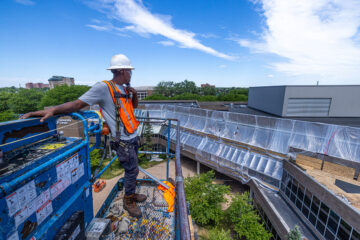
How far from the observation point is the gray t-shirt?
2240 mm

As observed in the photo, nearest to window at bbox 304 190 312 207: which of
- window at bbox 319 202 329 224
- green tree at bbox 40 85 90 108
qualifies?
window at bbox 319 202 329 224

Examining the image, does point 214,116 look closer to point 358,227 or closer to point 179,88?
point 358,227

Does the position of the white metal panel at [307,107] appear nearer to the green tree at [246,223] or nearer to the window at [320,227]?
the green tree at [246,223]

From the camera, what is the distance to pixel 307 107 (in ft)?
78.1

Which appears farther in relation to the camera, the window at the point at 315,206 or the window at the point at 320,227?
the window at the point at 315,206

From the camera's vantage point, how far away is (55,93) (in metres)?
49.8

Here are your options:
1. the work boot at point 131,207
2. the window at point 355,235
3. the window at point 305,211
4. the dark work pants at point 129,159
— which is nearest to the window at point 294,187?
the window at point 305,211

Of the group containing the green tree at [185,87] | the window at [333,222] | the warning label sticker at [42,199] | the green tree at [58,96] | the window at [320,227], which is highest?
the green tree at [185,87]

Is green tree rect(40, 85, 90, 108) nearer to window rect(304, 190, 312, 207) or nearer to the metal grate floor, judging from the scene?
the metal grate floor

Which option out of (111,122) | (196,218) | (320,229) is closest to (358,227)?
(320,229)

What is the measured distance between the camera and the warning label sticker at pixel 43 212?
69.0 inches

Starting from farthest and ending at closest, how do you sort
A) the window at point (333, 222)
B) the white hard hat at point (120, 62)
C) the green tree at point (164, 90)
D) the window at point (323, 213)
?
the green tree at point (164, 90) < the window at point (323, 213) < the window at point (333, 222) < the white hard hat at point (120, 62)

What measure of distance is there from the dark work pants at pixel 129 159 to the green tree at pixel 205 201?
844cm

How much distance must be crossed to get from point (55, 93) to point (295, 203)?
61260mm
